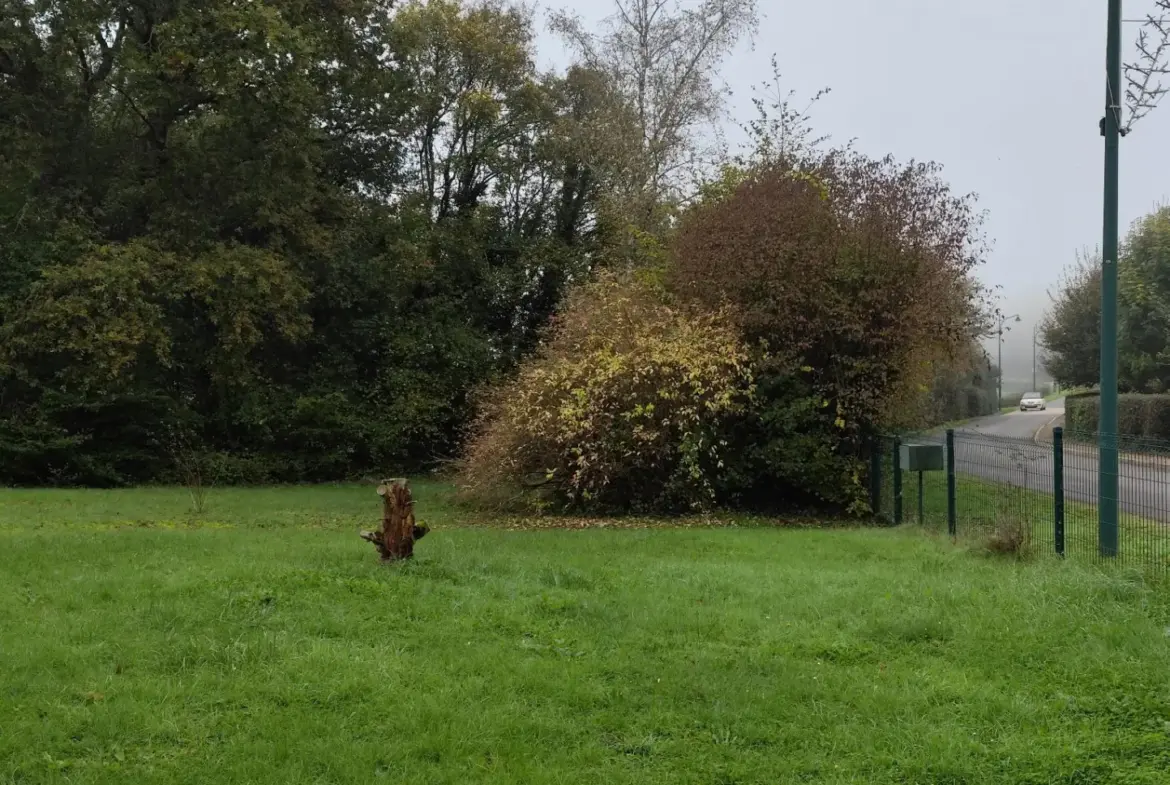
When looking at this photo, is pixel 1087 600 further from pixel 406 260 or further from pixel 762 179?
pixel 406 260

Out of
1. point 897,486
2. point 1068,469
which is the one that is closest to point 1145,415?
point 897,486

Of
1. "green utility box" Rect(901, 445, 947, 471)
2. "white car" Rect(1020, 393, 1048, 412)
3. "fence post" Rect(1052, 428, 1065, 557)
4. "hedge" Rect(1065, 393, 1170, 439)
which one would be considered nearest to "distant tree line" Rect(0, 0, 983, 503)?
"green utility box" Rect(901, 445, 947, 471)

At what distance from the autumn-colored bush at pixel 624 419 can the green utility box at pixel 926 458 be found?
10.2ft

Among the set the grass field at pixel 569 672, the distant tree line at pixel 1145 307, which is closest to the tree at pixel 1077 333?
the distant tree line at pixel 1145 307

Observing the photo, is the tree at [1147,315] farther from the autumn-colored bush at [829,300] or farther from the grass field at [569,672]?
the grass field at [569,672]

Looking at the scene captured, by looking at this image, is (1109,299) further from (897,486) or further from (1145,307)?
(1145,307)

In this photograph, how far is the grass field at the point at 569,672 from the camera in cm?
418

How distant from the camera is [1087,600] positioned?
6539 mm

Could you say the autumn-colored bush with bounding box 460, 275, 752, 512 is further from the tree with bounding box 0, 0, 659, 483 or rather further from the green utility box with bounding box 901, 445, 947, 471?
the tree with bounding box 0, 0, 659, 483

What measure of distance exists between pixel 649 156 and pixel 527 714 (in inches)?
830

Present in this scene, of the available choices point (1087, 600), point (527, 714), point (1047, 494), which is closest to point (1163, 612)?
point (1087, 600)

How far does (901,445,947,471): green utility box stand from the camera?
11.9m

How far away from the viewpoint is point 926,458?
472 inches

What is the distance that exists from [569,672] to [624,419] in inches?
364
